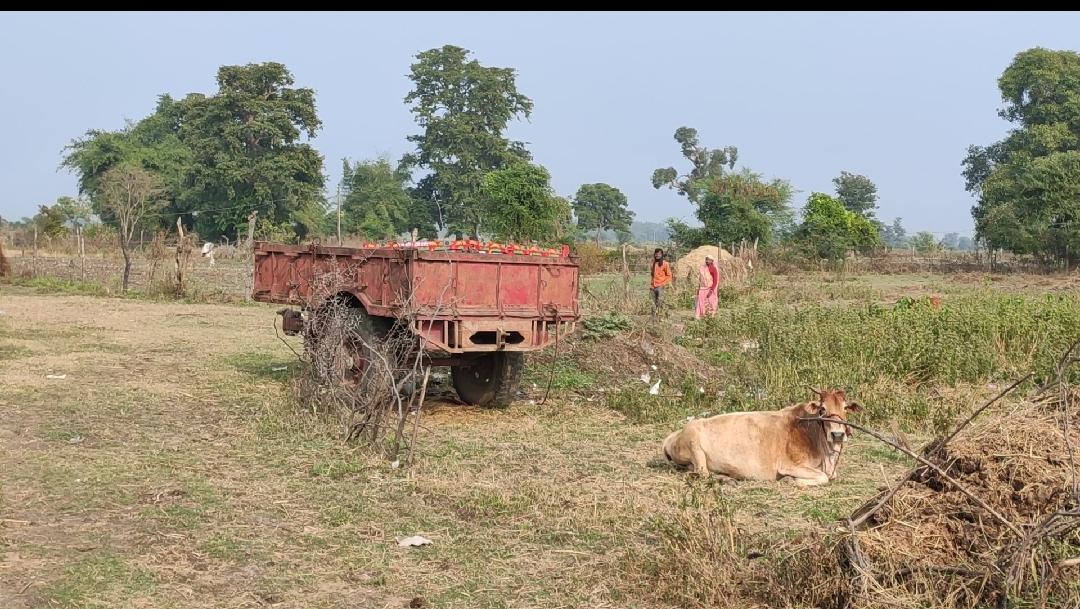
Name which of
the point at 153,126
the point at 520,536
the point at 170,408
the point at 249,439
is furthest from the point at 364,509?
the point at 153,126

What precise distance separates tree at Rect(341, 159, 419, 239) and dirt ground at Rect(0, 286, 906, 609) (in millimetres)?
45720

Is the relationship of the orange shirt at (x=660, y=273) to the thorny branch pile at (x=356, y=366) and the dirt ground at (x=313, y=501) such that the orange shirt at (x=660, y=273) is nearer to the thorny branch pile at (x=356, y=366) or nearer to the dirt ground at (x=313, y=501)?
the dirt ground at (x=313, y=501)

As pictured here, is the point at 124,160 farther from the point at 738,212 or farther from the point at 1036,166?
the point at 1036,166

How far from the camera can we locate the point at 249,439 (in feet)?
27.1

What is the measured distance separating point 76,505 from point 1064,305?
38.8 feet

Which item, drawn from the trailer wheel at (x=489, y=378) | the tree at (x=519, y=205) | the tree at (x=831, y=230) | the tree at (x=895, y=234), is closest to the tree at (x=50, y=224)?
the tree at (x=519, y=205)

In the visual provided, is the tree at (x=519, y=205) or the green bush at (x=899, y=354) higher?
the tree at (x=519, y=205)

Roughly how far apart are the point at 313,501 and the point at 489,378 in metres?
4.08

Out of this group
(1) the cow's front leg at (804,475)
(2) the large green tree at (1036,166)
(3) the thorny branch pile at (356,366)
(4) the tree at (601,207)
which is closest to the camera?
(1) the cow's front leg at (804,475)

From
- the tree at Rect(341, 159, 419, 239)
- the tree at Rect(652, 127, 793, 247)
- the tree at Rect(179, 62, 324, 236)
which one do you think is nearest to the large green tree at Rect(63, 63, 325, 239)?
the tree at Rect(179, 62, 324, 236)

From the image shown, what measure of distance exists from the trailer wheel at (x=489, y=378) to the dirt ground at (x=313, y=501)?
0.17 m

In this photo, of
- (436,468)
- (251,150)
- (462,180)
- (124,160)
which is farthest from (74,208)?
(436,468)

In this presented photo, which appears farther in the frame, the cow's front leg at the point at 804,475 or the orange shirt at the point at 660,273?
the orange shirt at the point at 660,273

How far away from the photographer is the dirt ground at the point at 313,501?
496 cm
